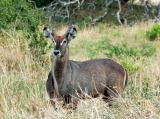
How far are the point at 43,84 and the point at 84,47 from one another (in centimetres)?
731

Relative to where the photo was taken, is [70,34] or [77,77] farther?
[70,34]

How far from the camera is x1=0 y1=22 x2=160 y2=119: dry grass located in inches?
268

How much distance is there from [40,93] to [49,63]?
263 centimetres

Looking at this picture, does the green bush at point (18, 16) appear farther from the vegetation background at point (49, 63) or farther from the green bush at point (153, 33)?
the green bush at point (153, 33)

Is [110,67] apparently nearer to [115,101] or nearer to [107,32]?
[115,101]

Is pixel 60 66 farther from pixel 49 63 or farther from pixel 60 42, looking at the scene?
pixel 49 63

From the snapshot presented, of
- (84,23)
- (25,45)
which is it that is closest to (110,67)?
(25,45)

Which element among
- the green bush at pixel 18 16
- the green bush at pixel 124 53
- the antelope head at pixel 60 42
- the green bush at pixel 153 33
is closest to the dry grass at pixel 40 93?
the green bush at pixel 124 53

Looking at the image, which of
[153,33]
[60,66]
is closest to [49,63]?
[60,66]

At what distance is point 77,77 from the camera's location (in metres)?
8.58

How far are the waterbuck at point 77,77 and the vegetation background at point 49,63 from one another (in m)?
0.22

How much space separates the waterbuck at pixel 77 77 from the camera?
325 inches

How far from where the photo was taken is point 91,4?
2495cm

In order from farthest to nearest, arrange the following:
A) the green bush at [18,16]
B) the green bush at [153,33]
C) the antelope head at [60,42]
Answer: the green bush at [153,33], the green bush at [18,16], the antelope head at [60,42]
